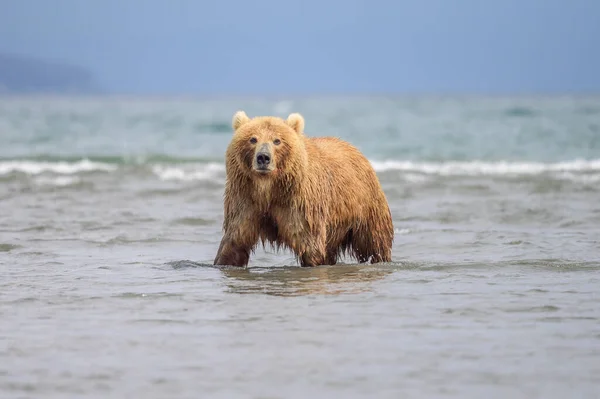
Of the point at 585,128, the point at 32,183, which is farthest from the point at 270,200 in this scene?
the point at 585,128

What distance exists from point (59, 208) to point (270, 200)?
6.52m

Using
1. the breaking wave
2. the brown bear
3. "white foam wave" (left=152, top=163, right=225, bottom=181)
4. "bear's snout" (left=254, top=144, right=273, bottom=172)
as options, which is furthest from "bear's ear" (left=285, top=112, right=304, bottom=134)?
"white foam wave" (left=152, top=163, right=225, bottom=181)

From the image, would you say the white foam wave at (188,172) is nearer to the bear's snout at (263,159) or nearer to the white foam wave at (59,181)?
the white foam wave at (59,181)

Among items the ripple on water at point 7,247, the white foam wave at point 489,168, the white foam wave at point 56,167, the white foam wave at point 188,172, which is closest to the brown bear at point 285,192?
the ripple on water at point 7,247

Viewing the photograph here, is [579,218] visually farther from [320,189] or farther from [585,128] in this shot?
[585,128]

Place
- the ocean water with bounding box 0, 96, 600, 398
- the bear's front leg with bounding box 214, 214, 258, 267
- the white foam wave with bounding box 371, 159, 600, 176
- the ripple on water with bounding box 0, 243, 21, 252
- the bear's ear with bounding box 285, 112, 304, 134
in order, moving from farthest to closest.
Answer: the white foam wave with bounding box 371, 159, 600, 176 < the ripple on water with bounding box 0, 243, 21, 252 < the bear's ear with bounding box 285, 112, 304, 134 < the bear's front leg with bounding box 214, 214, 258, 267 < the ocean water with bounding box 0, 96, 600, 398

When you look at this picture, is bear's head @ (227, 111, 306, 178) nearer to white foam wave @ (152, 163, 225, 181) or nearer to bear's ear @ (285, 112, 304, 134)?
bear's ear @ (285, 112, 304, 134)

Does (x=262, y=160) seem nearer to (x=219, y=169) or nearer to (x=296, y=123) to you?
(x=296, y=123)

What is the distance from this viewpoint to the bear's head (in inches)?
292

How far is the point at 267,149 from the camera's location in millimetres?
7410

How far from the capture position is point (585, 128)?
37125mm

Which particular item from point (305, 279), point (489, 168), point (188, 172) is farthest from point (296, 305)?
point (489, 168)

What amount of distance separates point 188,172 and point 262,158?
546 inches

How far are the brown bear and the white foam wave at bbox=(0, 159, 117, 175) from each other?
41.5 ft
